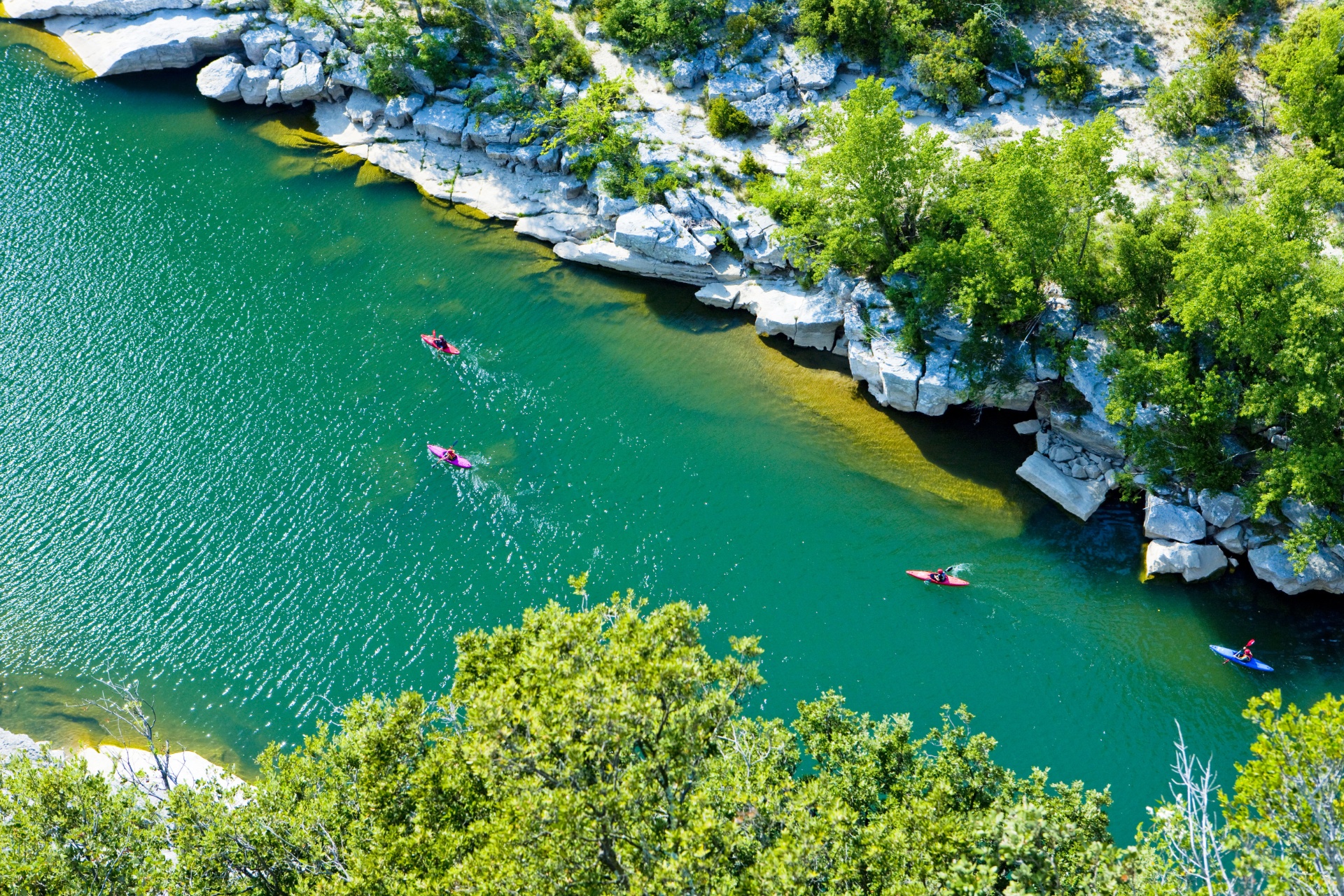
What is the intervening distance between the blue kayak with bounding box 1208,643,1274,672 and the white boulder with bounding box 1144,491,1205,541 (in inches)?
Answer: 165

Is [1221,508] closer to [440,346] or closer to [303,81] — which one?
[440,346]

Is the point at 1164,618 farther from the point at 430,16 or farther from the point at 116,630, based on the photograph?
the point at 430,16

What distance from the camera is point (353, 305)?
44281 mm

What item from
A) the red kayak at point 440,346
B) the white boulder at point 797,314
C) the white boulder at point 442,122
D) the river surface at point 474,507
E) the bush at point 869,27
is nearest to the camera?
the river surface at point 474,507

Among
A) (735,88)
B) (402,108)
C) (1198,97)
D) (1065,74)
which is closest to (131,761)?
(402,108)

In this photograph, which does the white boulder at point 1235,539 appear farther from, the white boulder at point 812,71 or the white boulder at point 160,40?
the white boulder at point 160,40

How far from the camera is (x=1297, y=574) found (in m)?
32.4

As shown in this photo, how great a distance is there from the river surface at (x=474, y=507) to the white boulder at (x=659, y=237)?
2001mm

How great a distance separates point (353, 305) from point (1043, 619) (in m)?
34.1

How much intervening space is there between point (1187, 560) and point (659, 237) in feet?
86.2

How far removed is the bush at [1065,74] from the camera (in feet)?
144

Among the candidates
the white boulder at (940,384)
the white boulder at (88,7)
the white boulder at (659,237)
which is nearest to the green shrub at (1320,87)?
the white boulder at (940,384)

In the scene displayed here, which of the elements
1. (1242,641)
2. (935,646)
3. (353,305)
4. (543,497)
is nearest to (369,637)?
(543,497)

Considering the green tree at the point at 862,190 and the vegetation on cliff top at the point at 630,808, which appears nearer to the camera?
the vegetation on cliff top at the point at 630,808
